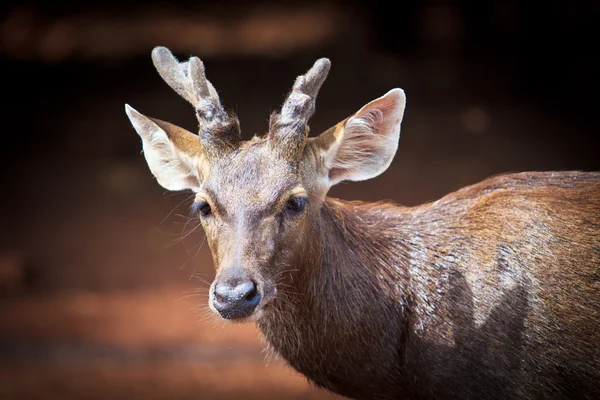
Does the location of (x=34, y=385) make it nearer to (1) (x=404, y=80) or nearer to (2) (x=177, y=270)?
(2) (x=177, y=270)

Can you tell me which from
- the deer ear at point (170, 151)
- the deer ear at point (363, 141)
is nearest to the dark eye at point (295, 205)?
the deer ear at point (363, 141)

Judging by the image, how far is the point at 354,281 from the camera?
4.95 metres

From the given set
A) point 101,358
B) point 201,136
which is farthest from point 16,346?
point 201,136

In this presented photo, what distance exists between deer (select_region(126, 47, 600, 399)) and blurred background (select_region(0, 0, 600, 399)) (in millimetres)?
5133

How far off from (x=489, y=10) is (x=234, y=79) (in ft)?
13.2

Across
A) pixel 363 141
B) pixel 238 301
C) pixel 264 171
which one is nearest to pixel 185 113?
pixel 363 141

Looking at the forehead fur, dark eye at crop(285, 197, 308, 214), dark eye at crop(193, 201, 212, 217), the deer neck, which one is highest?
the forehead fur

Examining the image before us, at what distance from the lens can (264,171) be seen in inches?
181

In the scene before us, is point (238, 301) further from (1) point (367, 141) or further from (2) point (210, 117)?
(1) point (367, 141)

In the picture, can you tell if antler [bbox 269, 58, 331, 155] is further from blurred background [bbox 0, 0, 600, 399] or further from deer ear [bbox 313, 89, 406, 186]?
blurred background [bbox 0, 0, 600, 399]

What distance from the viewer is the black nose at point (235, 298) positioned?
416cm

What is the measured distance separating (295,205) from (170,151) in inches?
45.5

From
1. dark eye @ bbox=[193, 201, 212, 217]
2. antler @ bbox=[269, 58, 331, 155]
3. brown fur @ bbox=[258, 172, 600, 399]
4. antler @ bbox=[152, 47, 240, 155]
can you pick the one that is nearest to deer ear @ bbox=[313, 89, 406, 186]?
antler @ bbox=[269, 58, 331, 155]

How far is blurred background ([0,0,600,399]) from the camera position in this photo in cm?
1060
